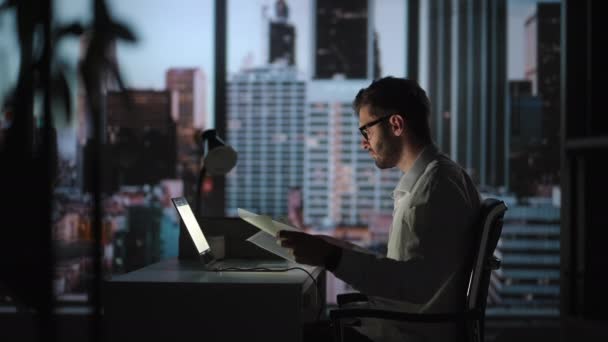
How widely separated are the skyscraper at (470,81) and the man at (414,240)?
2541 mm

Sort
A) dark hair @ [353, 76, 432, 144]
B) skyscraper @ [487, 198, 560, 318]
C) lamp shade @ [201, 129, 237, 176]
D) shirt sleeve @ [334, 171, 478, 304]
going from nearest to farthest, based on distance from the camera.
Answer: shirt sleeve @ [334, 171, 478, 304], dark hair @ [353, 76, 432, 144], lamp shade @ [201, 129, 237, 176], skyscraper @ [487, 198, 560, 318]

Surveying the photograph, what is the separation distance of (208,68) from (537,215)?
278 cm

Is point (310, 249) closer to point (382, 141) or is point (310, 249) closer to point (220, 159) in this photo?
point (382, 141)

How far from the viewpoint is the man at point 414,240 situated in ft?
5.09

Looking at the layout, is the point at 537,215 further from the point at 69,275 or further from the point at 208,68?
the point at 69,275

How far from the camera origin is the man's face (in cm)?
184

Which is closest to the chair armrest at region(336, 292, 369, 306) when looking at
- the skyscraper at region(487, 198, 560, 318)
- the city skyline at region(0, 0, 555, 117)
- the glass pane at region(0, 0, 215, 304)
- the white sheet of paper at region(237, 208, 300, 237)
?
the white sheet of paper at region(237, 208, 300, 237)

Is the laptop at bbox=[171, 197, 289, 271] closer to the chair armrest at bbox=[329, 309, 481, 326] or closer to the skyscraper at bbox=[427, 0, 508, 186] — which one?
the chair armrest at bbox=[329, 309, 481, 326]

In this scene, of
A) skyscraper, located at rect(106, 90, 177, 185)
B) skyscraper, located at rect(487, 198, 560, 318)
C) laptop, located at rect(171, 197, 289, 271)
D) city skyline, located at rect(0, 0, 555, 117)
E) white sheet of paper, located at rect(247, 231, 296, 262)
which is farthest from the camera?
skyscraper, located at rect(487, 198, 560, 318)

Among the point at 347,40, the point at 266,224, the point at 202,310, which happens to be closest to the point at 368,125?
the point at 266,224

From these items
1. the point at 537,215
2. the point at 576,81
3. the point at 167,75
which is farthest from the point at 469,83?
the point at 167,75

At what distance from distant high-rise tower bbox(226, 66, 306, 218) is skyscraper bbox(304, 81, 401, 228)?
100 mm

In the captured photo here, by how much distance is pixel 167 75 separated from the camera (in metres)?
4.22

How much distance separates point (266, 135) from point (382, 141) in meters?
2.50
